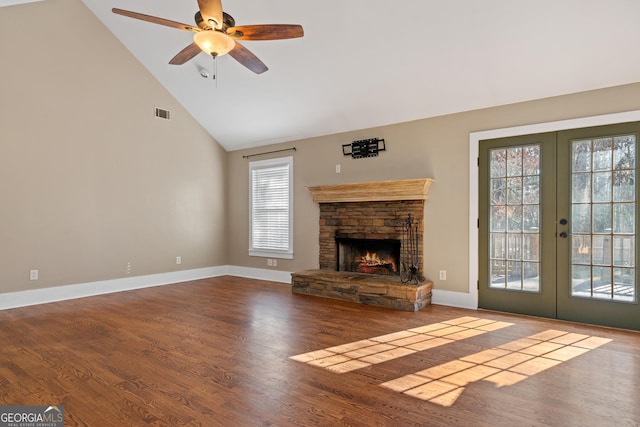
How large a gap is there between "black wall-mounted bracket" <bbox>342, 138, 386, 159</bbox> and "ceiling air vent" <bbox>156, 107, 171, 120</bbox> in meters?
3.16

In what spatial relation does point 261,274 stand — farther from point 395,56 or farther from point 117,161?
point 395,56

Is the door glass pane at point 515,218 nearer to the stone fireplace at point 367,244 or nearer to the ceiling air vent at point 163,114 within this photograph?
the stone fireplace at point 367,244

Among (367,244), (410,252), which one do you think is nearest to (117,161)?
(367,244)

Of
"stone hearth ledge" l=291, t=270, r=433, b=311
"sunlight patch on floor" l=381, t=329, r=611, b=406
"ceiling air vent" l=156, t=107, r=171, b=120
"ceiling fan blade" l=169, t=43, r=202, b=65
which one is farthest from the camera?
"ceiling air vent" l=156, t=107, r=171, b=120

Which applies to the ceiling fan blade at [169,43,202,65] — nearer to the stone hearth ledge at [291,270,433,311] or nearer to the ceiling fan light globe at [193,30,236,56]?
the ceiling fan light globe at [193,30,236,56]

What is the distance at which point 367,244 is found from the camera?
230 inches

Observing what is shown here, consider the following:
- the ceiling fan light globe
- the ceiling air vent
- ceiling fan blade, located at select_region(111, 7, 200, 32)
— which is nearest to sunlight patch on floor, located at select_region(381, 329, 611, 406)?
the ceiling fan light globe

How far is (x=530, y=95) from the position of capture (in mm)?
4367

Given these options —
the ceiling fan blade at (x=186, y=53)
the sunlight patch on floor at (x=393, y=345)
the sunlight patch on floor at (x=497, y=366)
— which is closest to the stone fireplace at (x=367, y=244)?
the sunlight patch on floor at (x=393, y=345)

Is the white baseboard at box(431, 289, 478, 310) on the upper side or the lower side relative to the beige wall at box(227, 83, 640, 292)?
lower

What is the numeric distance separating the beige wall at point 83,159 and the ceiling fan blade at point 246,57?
10.9 feet

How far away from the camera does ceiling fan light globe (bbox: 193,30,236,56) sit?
9.54ft

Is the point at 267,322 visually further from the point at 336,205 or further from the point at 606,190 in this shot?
the point at 606,190

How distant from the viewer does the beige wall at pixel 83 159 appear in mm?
4840
